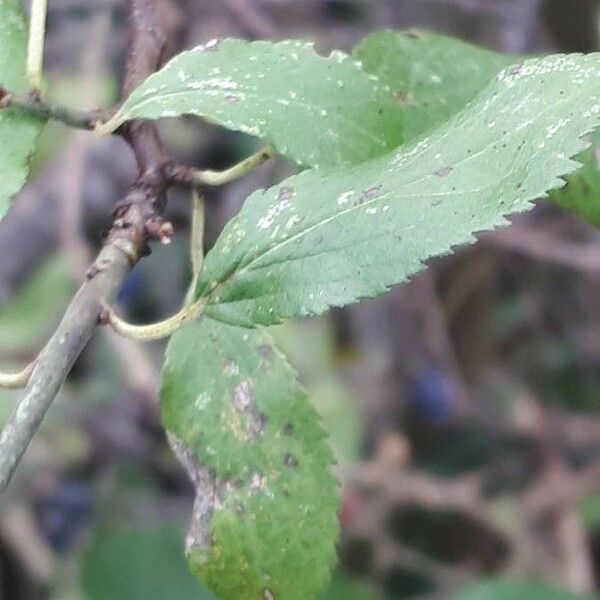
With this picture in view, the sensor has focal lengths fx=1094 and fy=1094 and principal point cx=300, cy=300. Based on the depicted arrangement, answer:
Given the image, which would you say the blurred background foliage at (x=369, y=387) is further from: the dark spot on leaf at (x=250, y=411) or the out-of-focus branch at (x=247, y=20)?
the dark spot on leaf at (x=250, y=411)

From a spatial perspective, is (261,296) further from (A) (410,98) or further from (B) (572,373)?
(B) (572,373)

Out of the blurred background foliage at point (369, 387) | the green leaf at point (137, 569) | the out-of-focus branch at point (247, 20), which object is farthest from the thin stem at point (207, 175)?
the green leaf at point (137, 569)

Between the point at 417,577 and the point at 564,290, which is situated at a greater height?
the point at 564,290

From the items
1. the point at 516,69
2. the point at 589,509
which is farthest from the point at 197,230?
the point at 589,509

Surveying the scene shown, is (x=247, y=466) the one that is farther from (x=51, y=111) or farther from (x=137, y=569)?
(x=137, y=569)

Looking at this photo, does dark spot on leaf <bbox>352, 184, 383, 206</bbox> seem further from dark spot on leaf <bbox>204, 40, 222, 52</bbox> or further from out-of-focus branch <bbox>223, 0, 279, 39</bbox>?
out-of-focus branch <bbox>223, 0, 279, 39</bbox>

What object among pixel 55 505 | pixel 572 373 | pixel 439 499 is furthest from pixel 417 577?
pixel 55 505

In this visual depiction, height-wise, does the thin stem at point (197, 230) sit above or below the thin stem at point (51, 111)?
below
